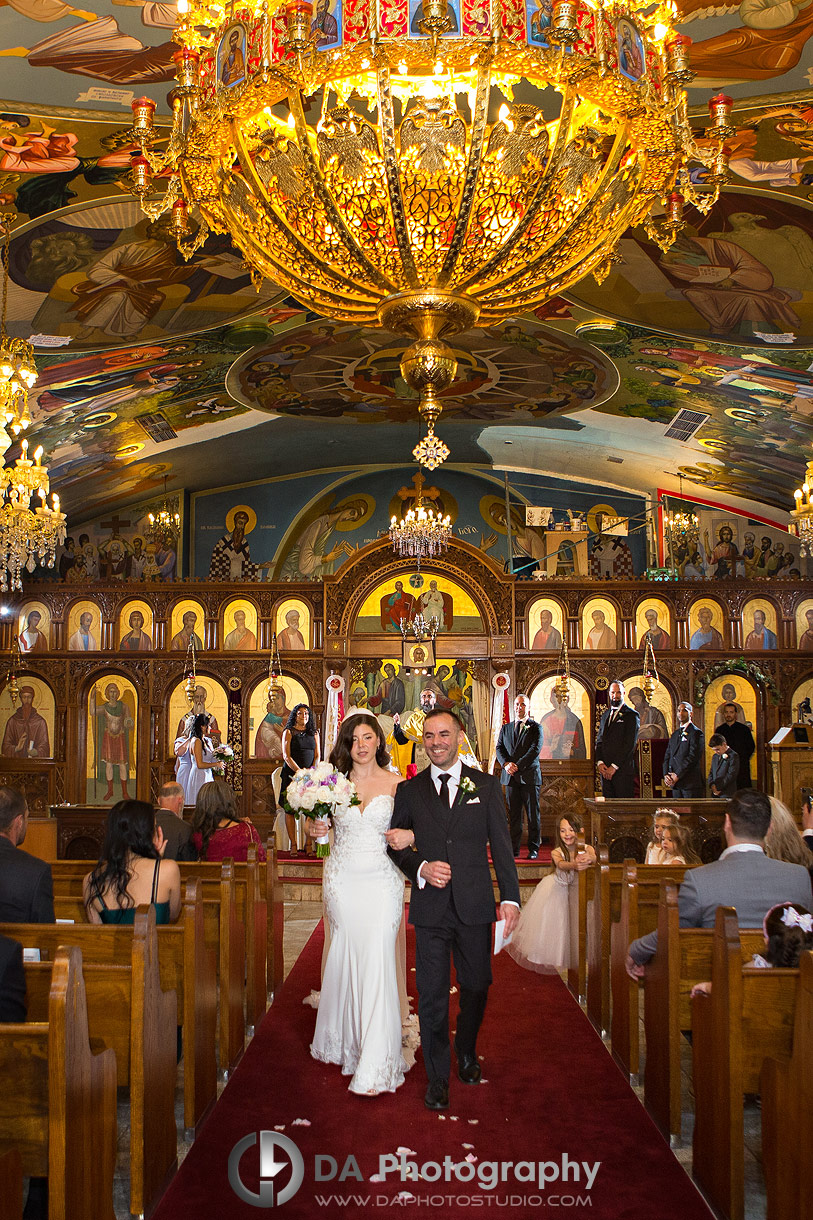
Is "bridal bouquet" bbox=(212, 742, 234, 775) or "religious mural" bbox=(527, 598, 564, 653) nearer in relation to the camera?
"bridal bouquet" bbox=(212, 742, 234, 775)

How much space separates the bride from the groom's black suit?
0.91ft

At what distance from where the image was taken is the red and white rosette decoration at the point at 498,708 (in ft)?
56.0

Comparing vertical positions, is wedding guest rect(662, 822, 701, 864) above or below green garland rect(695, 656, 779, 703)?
below

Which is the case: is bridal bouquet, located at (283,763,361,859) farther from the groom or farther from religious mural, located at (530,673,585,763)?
religious mural, located at (530,673,585,763)

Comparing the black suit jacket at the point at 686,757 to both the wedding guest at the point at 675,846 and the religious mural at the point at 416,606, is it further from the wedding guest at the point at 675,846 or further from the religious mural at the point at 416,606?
the wedding guest at the point at 675,846

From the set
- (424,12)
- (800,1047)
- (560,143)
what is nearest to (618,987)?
(800,1047)

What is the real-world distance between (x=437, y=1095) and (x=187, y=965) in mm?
1398

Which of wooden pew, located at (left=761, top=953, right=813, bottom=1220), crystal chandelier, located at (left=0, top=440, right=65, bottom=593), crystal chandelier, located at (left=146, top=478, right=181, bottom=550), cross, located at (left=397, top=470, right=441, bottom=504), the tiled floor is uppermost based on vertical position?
cross, located at (left=397, top=470, right=441, bottom=504)

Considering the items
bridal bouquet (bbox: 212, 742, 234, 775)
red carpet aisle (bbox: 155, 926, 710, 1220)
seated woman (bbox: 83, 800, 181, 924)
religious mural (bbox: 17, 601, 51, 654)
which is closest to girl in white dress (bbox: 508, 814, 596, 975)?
red carpet aisle (bbox: 155, 926, 710, 1220)

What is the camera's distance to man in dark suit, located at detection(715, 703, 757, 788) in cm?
1683

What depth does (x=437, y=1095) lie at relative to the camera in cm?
530

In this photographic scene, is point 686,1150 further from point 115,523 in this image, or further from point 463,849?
point 115,523

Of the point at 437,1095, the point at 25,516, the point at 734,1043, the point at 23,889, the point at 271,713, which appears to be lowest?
the point at 437,1095

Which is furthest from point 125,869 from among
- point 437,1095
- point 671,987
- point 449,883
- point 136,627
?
point 136,627
